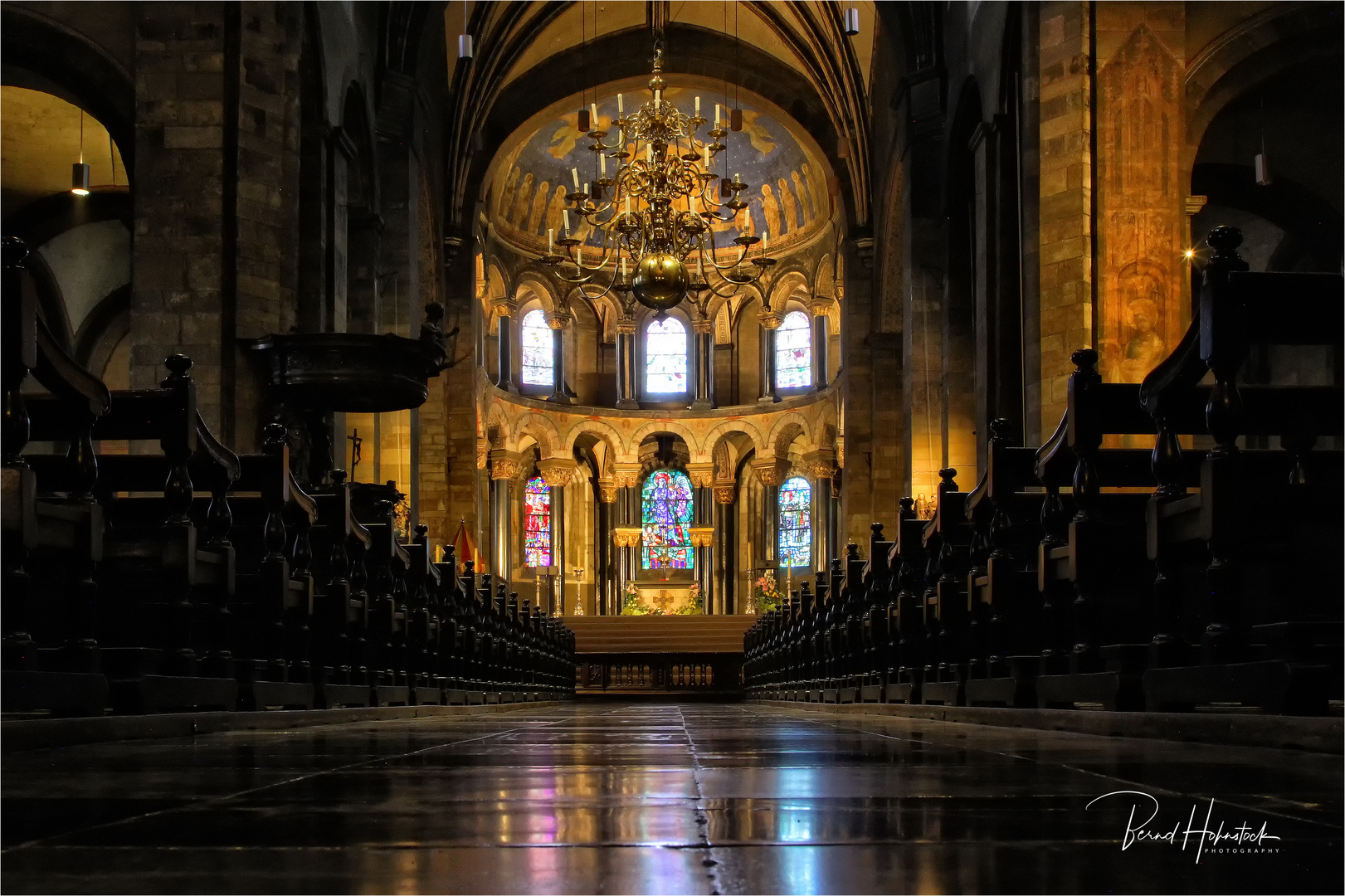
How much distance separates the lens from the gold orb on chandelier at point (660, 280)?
51.5ft

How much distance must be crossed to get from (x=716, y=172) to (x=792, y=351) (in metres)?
4.36

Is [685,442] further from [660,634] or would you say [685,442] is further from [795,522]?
[660,634]

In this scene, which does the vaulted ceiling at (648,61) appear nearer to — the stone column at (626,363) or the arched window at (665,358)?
the stone column at (626,363)

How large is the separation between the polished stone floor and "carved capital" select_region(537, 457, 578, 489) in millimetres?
28604

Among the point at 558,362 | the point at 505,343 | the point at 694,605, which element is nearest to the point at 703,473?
the point at 694,605

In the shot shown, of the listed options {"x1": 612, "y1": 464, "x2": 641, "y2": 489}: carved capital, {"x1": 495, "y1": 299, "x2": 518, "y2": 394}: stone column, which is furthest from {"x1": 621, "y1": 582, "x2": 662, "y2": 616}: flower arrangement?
{"x1": 495, "y1": 299, "x2": 518, "y2": 394}: stone column

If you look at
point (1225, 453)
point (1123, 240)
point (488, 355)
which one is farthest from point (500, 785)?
point (488, 355)

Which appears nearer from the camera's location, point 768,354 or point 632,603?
point 632,603

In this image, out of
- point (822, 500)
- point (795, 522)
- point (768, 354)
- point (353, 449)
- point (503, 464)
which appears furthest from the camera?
point (795, 522)

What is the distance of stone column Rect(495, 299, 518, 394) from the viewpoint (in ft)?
98.3

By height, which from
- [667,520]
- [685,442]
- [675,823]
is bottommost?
[675,823]

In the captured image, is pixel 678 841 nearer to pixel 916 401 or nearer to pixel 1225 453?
pixel 1225 453

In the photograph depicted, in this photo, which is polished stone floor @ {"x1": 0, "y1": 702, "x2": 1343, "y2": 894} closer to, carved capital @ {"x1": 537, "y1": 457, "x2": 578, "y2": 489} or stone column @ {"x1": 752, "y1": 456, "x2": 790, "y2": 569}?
carved capital @ {"x1": 537, "y1": 457, "x2": 578, "y2": 489}

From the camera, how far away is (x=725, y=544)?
108 feet
